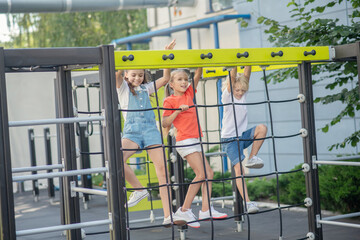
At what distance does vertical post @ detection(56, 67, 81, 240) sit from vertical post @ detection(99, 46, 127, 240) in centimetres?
61

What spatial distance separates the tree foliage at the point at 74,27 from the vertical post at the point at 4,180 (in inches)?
471

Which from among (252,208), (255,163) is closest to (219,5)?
(255,163)

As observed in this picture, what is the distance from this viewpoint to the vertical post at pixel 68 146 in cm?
392

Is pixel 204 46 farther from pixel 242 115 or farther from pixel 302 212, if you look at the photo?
pixel 242 115

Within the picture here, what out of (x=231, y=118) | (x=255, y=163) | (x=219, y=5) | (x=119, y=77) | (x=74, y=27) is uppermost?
(x=74, y=27)

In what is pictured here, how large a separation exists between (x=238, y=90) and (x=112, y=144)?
158 cm

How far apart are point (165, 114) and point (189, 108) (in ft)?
0.63

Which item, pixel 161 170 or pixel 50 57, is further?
pixel 161 170

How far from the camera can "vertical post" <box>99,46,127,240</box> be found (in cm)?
338

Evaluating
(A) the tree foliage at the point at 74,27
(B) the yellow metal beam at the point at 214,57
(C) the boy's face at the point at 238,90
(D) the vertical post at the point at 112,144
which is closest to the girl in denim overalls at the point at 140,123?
(B) the yellow metal beam at the point at 214,57

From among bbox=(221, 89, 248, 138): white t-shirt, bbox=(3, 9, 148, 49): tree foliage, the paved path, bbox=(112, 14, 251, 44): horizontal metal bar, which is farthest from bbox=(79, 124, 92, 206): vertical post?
bbox=(3, 9, 148, 49): tree foliage

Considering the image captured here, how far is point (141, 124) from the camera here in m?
4.34

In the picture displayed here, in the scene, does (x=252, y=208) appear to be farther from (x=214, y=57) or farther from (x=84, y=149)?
(x=84, y=149)

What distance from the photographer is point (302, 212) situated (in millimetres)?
6160
